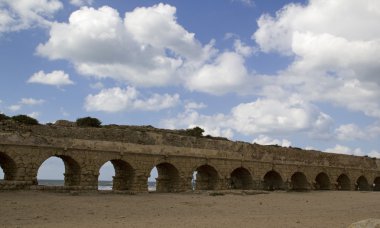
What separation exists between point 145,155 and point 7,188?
20.6ft

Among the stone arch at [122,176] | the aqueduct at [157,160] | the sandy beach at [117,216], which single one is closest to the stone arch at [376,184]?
the aqueduct at [157,160]

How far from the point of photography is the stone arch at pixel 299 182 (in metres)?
27.8

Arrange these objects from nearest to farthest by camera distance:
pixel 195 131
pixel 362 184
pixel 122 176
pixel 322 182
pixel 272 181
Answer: pixel 122 176
pixel 195 131
pixel 272 181
pixel 322 182
pixel 362 184

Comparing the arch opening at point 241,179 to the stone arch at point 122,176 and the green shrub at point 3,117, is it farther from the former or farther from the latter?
the green shrub at point 3,117

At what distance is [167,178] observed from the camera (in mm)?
21938

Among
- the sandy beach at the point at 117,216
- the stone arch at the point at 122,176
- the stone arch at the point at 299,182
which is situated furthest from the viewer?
the stone arch at the point at 299,182

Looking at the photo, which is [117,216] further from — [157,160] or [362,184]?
[362,184]

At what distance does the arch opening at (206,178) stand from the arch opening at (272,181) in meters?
4.71

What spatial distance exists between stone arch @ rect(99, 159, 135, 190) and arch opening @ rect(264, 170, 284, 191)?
9.95m

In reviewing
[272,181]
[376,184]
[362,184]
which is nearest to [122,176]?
[272,181]

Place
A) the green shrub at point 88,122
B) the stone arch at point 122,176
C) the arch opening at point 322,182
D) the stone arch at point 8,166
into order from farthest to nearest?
the arch opening at point 322,182
the green shrub at point 88,122
the stone arch at point 122,176
the stone arch at point 8,166

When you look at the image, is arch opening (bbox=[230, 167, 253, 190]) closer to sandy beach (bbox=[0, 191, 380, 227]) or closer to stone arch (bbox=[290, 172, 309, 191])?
stone arch (bbox=[290, 172, 309, 191])

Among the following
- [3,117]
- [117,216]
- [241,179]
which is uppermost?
[3,117]

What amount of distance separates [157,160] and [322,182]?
14.5 meters
